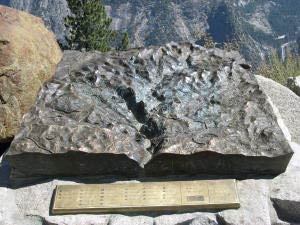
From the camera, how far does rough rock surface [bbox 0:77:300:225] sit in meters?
4.27

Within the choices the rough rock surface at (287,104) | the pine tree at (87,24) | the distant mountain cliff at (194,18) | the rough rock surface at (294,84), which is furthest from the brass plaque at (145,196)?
the distant mountain cliff at (194,18)

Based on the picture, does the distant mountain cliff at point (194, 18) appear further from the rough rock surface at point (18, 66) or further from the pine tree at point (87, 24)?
the rough rock surface at point (18, 66)

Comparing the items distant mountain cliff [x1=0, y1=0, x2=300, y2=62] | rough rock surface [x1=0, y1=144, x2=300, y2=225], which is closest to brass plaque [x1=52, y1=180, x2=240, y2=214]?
rough rock surface [x1=0, y1=144, x2=300, y2=225]

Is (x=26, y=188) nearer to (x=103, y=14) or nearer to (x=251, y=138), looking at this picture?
(x=251, y=138)

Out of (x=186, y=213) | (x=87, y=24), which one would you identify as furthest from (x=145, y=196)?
(x=87, y=24)

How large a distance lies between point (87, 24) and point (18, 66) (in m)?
5.19

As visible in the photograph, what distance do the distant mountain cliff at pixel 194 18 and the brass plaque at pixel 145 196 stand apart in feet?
380

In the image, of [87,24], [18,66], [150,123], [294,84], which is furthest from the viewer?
[87,24]

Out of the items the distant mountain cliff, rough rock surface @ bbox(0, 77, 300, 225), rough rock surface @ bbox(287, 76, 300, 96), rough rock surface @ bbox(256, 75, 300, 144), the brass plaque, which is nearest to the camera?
rough rock surface @ bbox(0, 77, 300, 225)

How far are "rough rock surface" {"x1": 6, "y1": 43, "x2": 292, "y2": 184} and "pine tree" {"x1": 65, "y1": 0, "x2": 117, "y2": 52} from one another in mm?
4442

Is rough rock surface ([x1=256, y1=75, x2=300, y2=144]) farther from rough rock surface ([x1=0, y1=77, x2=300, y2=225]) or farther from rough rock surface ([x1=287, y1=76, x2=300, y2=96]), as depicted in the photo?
rough rock surface ([x1=0, y1=77, x2=300, y2=225])

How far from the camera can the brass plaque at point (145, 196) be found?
14.4ft

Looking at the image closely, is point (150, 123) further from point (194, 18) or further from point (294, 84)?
point (194, 18)

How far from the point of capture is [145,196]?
4.48 metres
